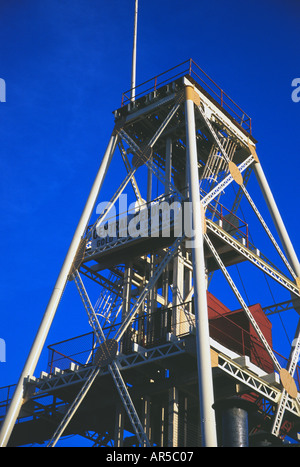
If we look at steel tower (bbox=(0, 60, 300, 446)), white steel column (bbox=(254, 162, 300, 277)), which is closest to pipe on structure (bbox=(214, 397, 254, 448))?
steel tower (bbox=(0, 60, 300, 446))

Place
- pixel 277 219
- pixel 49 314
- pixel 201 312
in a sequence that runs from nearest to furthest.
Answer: pixel 201 312
pixel 49 314
pixel 277 219

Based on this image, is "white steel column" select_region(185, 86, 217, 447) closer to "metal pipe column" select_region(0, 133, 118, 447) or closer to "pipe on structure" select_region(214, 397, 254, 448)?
"pipe on structure" select_region(214, 397, 254, 448)

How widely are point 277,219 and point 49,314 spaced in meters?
11.4

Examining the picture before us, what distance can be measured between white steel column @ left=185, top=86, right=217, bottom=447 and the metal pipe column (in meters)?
5.02

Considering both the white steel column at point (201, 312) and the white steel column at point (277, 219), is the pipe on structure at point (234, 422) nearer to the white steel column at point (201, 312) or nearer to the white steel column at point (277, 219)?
the white steel column at point (201, 312)

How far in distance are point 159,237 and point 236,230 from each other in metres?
4.38

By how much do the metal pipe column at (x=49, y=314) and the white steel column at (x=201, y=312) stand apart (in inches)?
198

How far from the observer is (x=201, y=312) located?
75.9 feet

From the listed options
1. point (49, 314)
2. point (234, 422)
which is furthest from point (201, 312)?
point (49, 314)

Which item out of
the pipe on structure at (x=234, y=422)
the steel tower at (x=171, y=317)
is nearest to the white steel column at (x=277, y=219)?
the steel tower at (x=171, y=317)

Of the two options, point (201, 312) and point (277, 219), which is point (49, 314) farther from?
point (277, 219)

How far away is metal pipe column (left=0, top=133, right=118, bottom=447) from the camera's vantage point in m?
25.4

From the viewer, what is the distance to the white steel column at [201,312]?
20.7 meters
